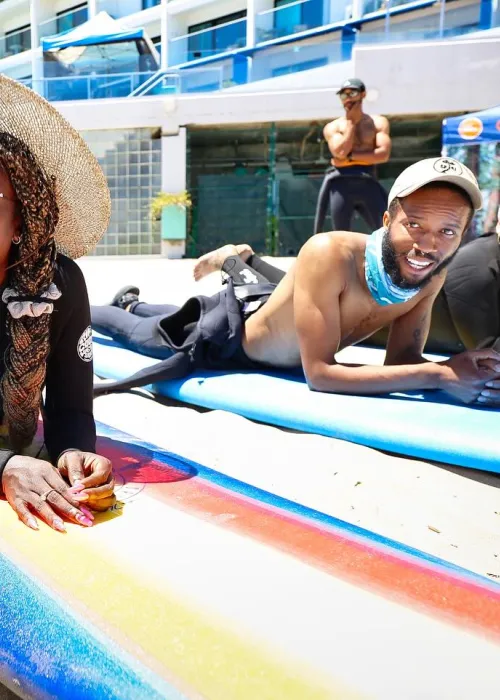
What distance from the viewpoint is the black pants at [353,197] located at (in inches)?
250

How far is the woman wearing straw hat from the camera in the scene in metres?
1.53

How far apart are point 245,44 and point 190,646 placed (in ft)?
73.7

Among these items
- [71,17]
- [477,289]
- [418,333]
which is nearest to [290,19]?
[71,17]

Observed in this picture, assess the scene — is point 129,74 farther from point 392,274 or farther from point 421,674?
point 421,674

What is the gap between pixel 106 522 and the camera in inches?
60.3

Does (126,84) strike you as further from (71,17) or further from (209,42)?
(71,17)

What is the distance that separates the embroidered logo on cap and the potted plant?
43.4 ft

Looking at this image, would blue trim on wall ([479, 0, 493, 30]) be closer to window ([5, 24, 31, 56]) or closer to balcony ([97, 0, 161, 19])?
balcony ([97, 0, 161, 19])

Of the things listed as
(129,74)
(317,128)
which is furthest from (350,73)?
(129,74)

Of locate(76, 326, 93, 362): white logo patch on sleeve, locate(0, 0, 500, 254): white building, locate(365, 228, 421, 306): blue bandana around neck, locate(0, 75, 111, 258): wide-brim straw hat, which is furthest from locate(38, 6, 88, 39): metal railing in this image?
locate(76, 326, 93, 362): white logo patch on sleeve

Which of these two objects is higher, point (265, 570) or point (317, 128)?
point (317, 128)

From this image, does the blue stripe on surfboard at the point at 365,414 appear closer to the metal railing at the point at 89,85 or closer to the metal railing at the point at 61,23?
the metal railing at the point at 89,85

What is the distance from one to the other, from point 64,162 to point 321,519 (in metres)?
1.09

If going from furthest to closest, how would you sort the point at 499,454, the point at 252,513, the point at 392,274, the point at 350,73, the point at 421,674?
the point at 350,73 → the point at 392,274 → the point at 499,454 → the point at 252,513 → the point at 421,674
